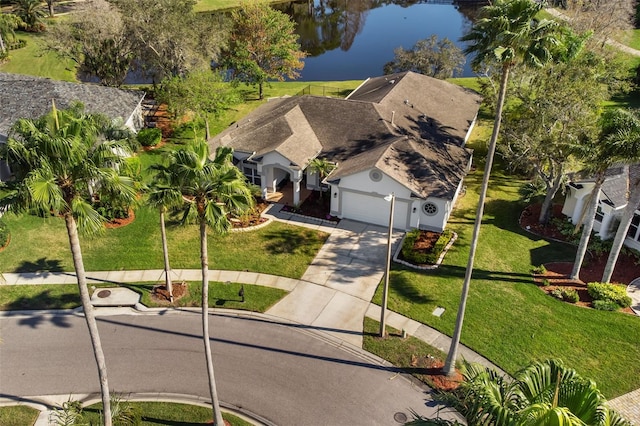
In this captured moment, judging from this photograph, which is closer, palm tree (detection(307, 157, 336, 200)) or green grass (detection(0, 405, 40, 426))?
green grass (detection(0, 405, 40, 426))

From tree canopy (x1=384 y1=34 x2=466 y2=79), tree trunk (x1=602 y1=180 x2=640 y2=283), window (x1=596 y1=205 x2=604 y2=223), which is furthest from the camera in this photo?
tree canopy (x1=384 y1=34 x2=466 y2=79)

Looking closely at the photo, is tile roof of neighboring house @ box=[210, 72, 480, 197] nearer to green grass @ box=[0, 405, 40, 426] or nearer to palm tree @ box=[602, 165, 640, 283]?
palm tree @ box=[602, 165, 640, 283]

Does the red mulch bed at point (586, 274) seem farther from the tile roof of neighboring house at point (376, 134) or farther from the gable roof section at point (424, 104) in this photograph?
the gable roof section at point (424, 104)

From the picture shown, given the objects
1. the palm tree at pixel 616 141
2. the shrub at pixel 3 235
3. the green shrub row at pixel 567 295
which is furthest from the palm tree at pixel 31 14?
the green shrub row at pixel 567 295

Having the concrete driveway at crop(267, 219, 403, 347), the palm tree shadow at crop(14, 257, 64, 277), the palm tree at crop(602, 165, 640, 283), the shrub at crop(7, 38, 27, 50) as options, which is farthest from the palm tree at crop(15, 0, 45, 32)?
the palm tree at crop(602, 165, 640, 283)

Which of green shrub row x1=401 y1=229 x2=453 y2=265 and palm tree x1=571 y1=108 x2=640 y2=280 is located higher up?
palm tree x1=571 y1=108 x2=640 y2=280

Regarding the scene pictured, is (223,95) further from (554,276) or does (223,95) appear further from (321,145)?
(554,276)

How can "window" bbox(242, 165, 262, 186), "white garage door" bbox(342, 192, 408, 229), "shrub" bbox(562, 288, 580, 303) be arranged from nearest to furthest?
"shrub" bbox(562, 288, 580, 303) → "white garage door" bbox(342, 192, 408, 229) → "window" bbox(242, 165, 262, 186)
